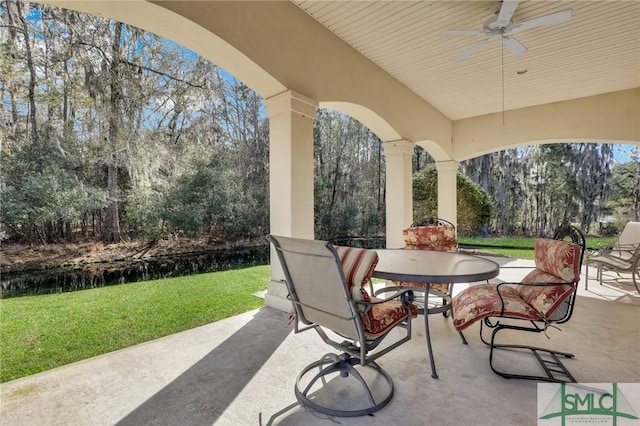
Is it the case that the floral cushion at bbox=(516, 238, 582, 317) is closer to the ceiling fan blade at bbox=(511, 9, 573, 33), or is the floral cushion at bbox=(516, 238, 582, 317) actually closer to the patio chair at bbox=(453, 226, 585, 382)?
the patio chair at bbox=(453, 226, 585, 382)

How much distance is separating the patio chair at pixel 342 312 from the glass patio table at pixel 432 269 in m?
0.16

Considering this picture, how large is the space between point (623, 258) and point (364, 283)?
16.2 feet

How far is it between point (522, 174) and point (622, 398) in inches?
591

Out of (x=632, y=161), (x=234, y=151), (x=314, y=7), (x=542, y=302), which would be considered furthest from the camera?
(x=632, y=161)

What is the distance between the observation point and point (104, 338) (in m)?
2.54

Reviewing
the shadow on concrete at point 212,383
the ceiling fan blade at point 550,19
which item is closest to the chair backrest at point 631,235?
the ceiling fan blade at point 550,19

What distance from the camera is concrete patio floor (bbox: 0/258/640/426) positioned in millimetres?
1551

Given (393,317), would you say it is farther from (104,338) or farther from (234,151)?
(234,151)

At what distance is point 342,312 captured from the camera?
1.50 metres

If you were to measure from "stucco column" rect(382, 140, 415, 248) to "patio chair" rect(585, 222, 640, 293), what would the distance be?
8.31ft

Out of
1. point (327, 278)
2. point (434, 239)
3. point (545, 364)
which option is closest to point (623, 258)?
point (434, 239)

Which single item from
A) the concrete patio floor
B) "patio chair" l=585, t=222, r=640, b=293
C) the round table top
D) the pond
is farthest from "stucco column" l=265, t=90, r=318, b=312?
the pond

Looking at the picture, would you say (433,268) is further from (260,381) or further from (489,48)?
(489,48)

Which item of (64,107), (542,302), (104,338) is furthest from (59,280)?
(542,302)
